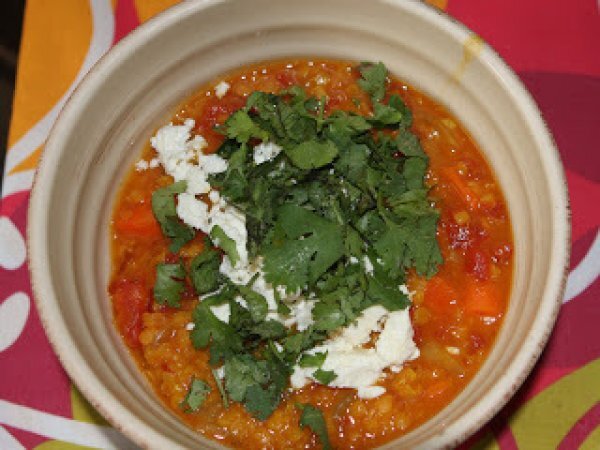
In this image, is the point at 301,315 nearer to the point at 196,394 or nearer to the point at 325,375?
the point at 325,375

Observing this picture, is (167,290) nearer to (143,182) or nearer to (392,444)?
(143,182)

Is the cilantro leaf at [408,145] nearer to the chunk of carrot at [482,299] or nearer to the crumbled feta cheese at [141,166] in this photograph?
the chunk of carrot at [482,299]

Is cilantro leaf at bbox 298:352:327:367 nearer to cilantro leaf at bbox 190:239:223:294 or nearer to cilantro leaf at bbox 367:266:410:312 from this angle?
cilantro leaf at bbox 367:266:410:312

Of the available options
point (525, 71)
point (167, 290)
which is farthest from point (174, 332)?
point (525, 71)

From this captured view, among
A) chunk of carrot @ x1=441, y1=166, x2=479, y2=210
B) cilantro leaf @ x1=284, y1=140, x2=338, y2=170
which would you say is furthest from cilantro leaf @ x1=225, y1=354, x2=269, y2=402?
chunk of carrot @ x1=441, y1=166, x2=479, y2=210

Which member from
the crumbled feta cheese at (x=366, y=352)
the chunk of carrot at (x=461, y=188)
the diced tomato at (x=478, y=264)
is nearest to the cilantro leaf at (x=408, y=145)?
the chunk of carrot at (x=461, y=188)

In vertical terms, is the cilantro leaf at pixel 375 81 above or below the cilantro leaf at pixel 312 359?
above
